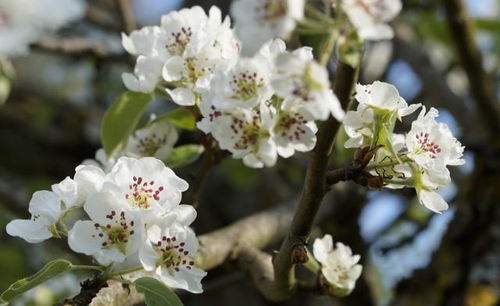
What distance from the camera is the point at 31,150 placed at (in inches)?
119

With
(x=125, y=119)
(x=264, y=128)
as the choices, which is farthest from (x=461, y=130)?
(x=264, y=128)

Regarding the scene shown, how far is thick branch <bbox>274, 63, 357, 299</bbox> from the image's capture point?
812mm

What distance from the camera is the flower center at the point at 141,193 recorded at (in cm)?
96

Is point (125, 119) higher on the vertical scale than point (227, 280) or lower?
higher

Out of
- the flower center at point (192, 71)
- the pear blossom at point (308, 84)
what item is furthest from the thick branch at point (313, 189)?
the flower center at point (192, 71)

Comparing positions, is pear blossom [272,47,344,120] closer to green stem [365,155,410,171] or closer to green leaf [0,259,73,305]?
green stem [365,155,410,171]

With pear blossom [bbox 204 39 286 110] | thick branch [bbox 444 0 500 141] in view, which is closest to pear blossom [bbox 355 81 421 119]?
pear blossom [bbox 204 39 286 110]

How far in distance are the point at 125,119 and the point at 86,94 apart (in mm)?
1944

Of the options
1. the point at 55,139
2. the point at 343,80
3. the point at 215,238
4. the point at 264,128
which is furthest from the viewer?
the point at 55,139

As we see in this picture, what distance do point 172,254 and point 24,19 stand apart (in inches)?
36.3

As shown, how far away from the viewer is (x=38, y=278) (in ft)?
3.04

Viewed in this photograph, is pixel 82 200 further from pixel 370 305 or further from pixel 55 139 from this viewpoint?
pixel 55 139

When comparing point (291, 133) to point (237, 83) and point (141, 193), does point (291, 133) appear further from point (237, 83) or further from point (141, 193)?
point (141, 193)

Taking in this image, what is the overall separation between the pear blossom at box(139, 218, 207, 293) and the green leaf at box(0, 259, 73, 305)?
3.8 inches
